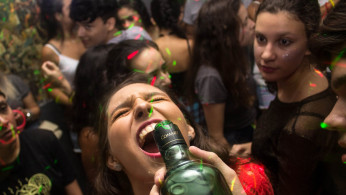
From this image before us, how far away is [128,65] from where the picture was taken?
76.5 inches

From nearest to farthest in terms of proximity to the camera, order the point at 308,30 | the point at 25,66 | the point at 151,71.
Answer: the point at 308,30, the point at 151,71, the point at 25,66

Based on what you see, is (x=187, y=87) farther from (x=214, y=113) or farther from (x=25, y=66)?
(x=25, y=66)

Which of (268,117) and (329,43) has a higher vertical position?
(329,43)

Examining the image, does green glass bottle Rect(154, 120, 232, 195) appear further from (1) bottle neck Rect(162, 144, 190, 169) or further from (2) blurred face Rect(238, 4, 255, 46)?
(2) blurred face Rect(238, 4, 255, 46)

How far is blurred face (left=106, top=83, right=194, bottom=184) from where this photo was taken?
107 centimetres

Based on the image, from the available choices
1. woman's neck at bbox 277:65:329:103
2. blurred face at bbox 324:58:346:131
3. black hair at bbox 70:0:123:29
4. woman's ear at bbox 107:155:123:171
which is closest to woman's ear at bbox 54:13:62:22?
black hair at bbox 70:0:123:29

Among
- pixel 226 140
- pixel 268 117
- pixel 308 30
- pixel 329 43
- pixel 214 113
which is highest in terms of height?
pixel 329 43

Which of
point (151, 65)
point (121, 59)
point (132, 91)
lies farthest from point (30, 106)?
point (132, 91)

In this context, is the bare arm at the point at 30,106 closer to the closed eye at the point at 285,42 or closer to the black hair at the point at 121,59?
the black hair at the point at 121,59

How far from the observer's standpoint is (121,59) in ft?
6.45

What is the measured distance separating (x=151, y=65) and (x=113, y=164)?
808mm

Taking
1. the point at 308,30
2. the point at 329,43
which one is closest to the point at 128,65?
the point at 308,30

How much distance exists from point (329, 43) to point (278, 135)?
595 millimetres

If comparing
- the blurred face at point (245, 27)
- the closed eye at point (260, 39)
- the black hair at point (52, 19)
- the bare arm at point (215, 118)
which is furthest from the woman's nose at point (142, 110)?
the black hair at point (52, 19)
